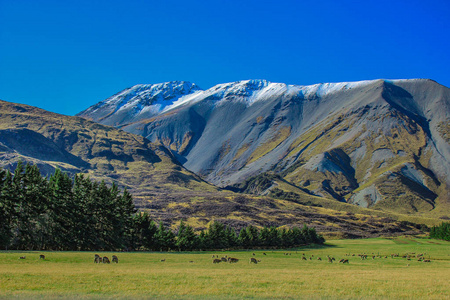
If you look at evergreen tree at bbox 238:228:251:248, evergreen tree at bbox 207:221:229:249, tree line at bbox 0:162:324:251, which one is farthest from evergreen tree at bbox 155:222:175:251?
evergreen tree at bbox 238:228:251:248

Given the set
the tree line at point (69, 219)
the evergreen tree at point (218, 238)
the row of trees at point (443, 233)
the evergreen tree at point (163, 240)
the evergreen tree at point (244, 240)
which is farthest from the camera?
the row of trees at point (443, 233)

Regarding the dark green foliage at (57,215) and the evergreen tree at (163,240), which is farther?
the evergreen tree at (163,240)

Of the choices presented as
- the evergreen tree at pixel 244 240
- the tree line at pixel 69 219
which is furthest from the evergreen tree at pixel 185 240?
the evergreen tree at pixel 244 240

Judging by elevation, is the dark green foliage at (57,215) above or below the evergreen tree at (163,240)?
above

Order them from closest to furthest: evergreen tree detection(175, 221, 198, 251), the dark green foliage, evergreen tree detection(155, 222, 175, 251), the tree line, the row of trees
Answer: the dark green foliage, the tree line, evergreen tree detection(155, 222, 175, 251), evergreen tree detection(175, 221, 198, 251), the row of trees

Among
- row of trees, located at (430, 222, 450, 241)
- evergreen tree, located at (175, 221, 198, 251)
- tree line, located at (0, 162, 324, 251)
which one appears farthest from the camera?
row of trees, located at (430, 222, 450, 241)

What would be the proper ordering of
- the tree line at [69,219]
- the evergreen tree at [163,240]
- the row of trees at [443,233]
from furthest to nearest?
the row of trees at [443,233], the evergreen tree at [163,240], the tree line at [69,219]

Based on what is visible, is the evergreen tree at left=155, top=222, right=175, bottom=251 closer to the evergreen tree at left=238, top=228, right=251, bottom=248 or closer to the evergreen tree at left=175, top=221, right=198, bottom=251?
the evergreen tree at left=175, top=221, right=198, bottom=251

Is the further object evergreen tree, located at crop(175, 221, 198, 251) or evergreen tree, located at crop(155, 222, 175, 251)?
evergreen tree, located at crop(175, 221, 198, 251)

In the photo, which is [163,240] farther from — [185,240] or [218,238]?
[218,238]

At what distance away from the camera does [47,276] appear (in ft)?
109

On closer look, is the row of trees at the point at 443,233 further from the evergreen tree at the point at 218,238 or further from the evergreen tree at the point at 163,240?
→ the evergreen tree at the point at 163,240

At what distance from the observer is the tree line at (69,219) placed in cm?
6638

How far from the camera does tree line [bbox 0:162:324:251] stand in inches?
2613
